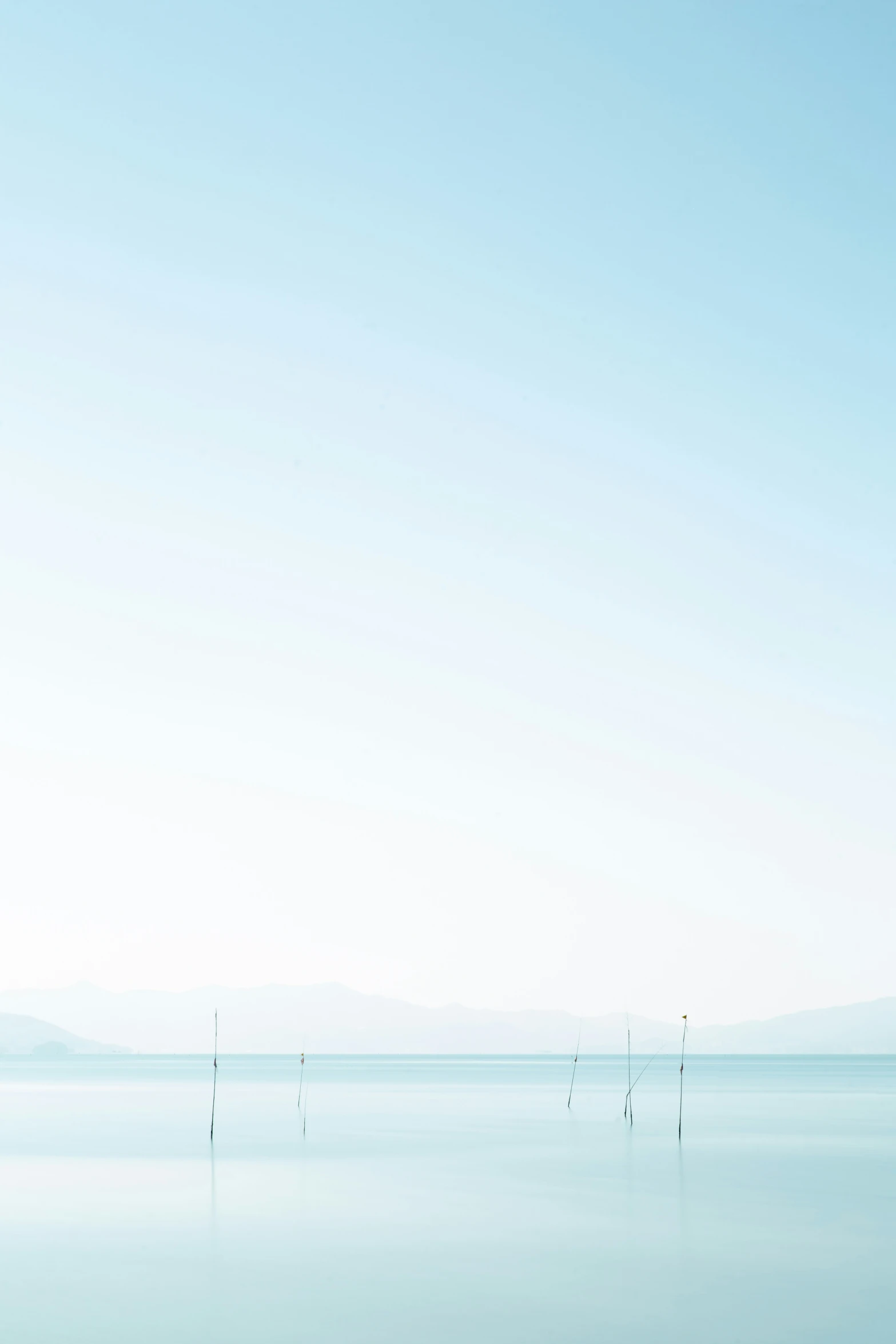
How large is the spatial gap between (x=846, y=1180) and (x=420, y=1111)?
39.7 meters

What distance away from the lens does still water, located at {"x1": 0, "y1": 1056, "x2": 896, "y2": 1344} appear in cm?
1983

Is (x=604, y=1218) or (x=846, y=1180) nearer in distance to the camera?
(x=604, y=1218)

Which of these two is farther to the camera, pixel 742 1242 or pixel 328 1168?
pixel 328 1168

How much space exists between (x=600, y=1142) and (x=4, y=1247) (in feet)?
95.3

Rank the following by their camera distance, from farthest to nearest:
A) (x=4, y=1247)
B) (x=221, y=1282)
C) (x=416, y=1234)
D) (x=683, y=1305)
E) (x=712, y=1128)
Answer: (x=712, y=1128)
(x=416, y=1234)
(x=4, y=1247)
(x=221, y=1282)
(x=683, y=1305)

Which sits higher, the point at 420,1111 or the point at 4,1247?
the point at 4,1247

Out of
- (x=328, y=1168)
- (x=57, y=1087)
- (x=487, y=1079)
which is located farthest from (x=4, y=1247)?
(x=487, y=1079)

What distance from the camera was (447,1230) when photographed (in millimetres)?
28359

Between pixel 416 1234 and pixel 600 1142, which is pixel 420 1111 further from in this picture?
pixel 416 1234

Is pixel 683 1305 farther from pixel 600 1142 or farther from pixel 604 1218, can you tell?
pixel 600 1142

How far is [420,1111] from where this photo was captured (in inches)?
2921

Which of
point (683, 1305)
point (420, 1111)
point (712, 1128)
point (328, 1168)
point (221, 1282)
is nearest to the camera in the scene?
point (683, 1305)

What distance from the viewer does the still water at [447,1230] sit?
65.1 feet

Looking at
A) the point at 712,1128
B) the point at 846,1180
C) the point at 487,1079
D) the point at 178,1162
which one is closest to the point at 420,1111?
the point at 712,1128
